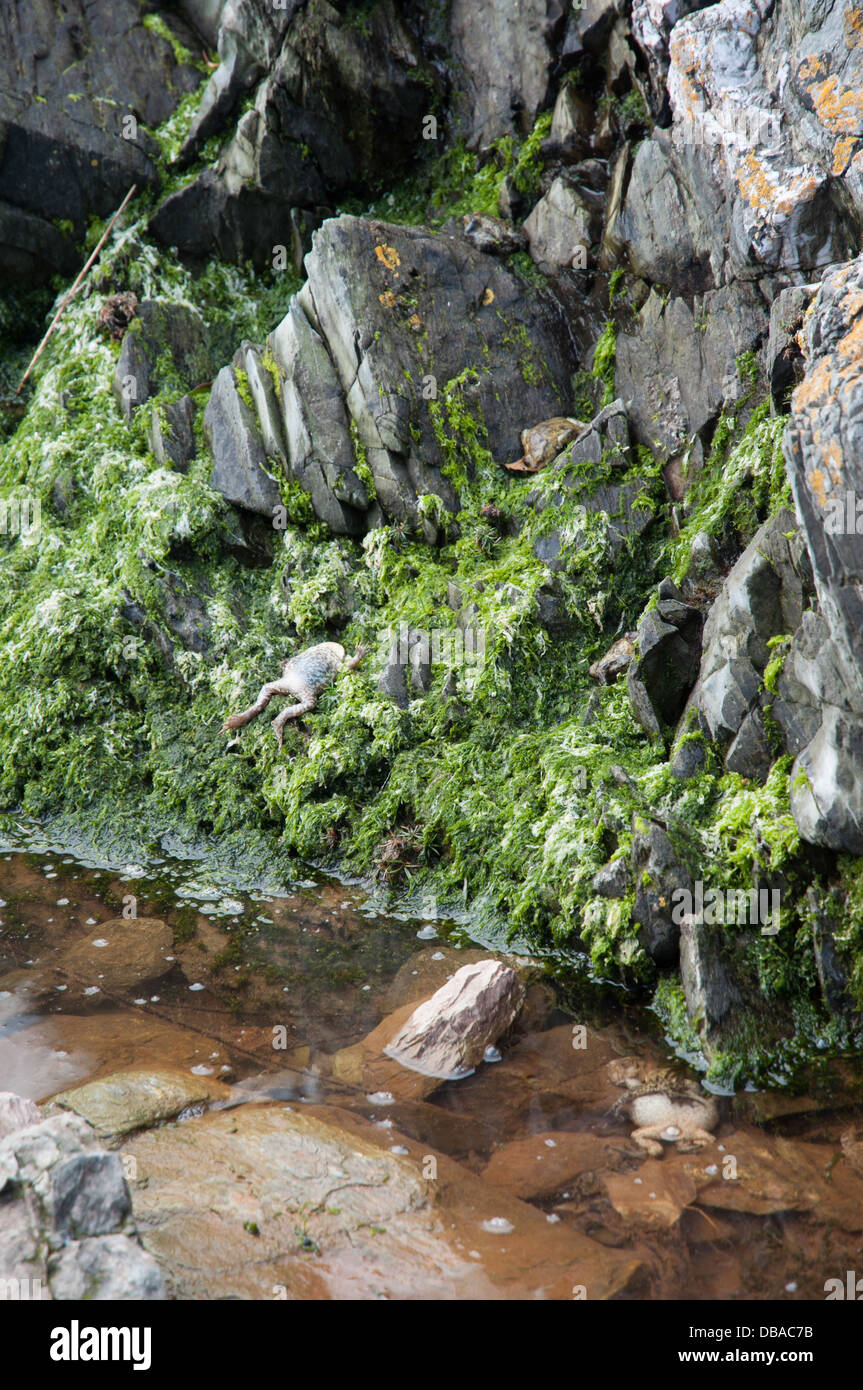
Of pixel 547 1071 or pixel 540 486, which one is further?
pixel 540 486

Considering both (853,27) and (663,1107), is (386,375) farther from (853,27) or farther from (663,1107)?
(663,1107)

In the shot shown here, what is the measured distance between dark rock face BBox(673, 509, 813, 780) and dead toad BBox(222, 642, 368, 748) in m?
3.89

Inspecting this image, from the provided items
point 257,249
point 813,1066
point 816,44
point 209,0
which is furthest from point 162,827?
point 209,0

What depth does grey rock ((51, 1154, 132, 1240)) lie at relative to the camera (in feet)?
11.8

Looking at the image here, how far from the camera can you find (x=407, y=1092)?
5305mm

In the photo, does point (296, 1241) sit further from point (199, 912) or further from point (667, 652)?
point (667, 652)

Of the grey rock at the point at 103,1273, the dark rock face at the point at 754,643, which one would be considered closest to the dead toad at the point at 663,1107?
the dark rock face at the point at 754,643

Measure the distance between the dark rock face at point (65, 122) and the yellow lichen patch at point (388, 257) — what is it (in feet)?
16.4

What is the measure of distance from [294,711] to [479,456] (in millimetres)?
3495

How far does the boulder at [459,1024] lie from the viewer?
5.47 meters

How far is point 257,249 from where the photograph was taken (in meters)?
Result: 12.0

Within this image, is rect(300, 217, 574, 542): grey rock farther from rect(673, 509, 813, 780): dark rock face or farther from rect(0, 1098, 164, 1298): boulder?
rect(0, 1098, 164, 1298): boulder

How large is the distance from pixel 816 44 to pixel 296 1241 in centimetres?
955

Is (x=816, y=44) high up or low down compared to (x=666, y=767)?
up
